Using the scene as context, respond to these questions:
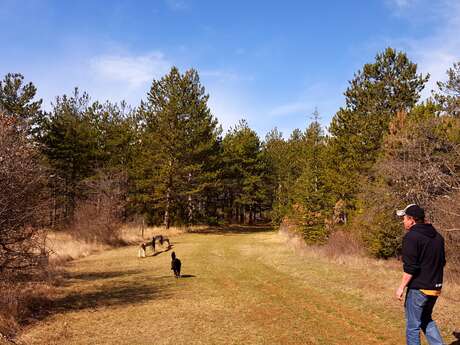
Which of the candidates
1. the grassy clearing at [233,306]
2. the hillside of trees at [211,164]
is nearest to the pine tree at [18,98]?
the hillside of trees at [211,164]

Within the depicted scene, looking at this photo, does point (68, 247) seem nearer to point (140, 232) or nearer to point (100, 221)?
point (100, 221)

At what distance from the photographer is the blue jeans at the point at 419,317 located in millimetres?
5902

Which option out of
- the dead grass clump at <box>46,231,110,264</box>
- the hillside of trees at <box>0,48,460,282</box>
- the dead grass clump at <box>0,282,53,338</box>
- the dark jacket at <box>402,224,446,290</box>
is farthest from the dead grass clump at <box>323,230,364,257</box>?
the dark jacket at <box>402,224,446,290</box>

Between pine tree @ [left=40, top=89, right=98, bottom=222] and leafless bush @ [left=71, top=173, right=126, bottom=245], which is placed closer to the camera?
leafless bush @ [left=71, top=173, right=126, bottom=245]

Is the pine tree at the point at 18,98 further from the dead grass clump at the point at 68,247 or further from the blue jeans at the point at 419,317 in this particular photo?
the blue jeans at the point at 419,317

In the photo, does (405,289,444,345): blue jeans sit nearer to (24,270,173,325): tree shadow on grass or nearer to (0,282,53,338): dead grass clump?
(0,282,53,338): dead grass clump

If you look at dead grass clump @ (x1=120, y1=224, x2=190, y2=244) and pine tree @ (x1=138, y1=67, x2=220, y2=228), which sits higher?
pine tree @ (x1=138, y1=67, x2=220, y2=228)

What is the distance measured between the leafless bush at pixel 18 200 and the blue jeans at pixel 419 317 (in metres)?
8.91

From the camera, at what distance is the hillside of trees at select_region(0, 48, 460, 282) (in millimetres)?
11531

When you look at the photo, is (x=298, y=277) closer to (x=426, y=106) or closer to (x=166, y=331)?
(x=166, y=331)

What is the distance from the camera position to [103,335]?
891 cm

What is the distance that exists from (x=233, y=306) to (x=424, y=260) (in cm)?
660

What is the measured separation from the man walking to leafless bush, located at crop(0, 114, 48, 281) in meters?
8.84

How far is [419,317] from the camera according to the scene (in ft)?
19.5
